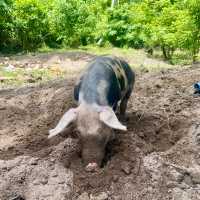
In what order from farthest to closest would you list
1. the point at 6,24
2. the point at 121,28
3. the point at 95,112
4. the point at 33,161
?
the point at 121,28
the point at 6,24
the point at 33,161
the point at 95,112

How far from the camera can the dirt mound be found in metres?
5.74

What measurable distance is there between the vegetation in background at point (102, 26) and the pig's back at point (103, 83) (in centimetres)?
729

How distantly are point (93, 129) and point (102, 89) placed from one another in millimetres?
676

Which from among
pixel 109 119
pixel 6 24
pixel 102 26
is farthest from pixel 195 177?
pixel 102 26

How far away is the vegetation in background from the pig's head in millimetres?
8660

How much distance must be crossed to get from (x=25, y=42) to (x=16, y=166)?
13.1 meters

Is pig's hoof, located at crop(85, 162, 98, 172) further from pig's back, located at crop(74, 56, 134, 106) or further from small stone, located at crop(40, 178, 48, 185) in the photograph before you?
pig's back, located at crop(74, 56, 134, 106)

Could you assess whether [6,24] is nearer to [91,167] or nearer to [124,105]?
[124,105]

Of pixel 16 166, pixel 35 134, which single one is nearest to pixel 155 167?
pixel 16 166

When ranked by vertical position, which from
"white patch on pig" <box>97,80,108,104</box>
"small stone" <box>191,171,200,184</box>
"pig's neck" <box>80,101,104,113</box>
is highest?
"white patch on pig" <box>97,80,108,104</box>

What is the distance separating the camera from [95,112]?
5.99 m

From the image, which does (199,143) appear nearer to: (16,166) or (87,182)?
(87,182)

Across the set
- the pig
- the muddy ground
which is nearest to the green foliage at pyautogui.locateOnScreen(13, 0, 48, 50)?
the muddy ground

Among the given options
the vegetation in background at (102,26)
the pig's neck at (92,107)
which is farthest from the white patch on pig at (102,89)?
the vegetation in background at (102,26)
